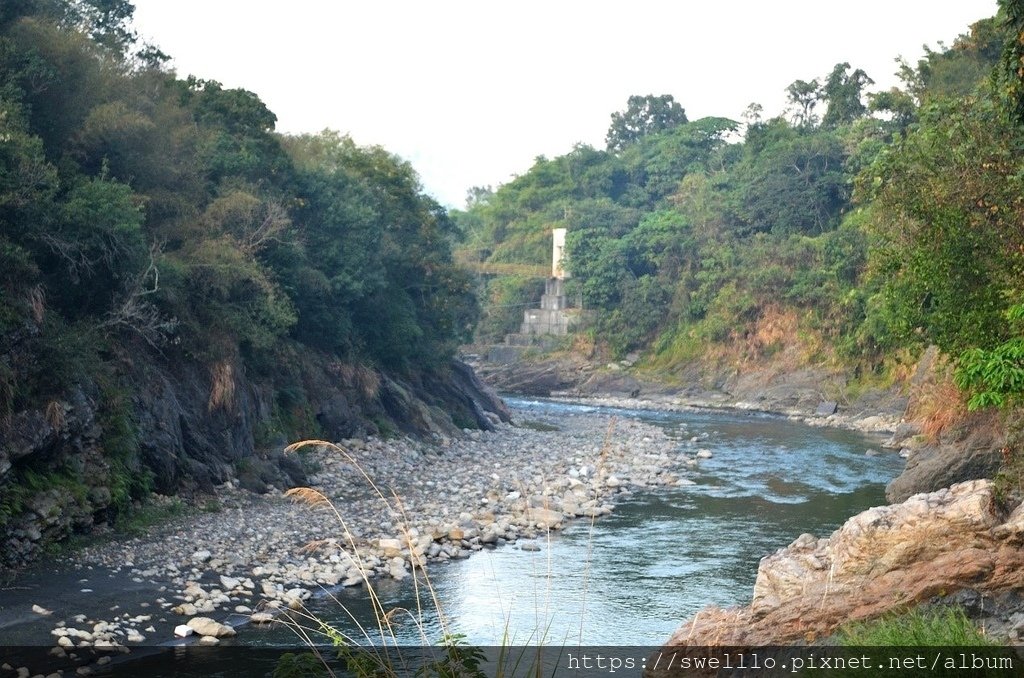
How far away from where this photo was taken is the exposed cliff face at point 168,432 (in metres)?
15.5

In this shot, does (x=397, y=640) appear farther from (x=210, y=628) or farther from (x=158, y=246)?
(x=158, y=246)

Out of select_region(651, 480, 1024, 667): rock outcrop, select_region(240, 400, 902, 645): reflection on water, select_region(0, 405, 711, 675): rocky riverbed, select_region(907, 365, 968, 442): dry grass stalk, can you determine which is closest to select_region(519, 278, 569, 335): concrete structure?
Result: select_region(0, 405, 711, 675): rocky riverbed

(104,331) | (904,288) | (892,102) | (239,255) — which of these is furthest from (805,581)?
(892,102)

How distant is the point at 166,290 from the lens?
70.3ft

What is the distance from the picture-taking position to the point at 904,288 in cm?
2066

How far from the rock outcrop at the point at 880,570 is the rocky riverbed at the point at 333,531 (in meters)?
1.94

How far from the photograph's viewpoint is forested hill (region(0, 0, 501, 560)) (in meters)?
16.7

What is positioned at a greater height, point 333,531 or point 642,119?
point 642,119

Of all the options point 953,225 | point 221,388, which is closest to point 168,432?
point 221,388

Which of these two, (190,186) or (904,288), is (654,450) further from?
(190,186)

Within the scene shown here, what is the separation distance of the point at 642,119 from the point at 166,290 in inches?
3105

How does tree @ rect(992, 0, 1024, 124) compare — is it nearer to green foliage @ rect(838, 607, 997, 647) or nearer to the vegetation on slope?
green foliage @ rect(838, 607, 997, 647)

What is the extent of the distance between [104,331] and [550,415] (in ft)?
94.5

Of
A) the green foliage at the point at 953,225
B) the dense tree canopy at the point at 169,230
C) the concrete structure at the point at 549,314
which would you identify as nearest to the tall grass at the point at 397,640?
the dense tree canopy at the point at 169,230
